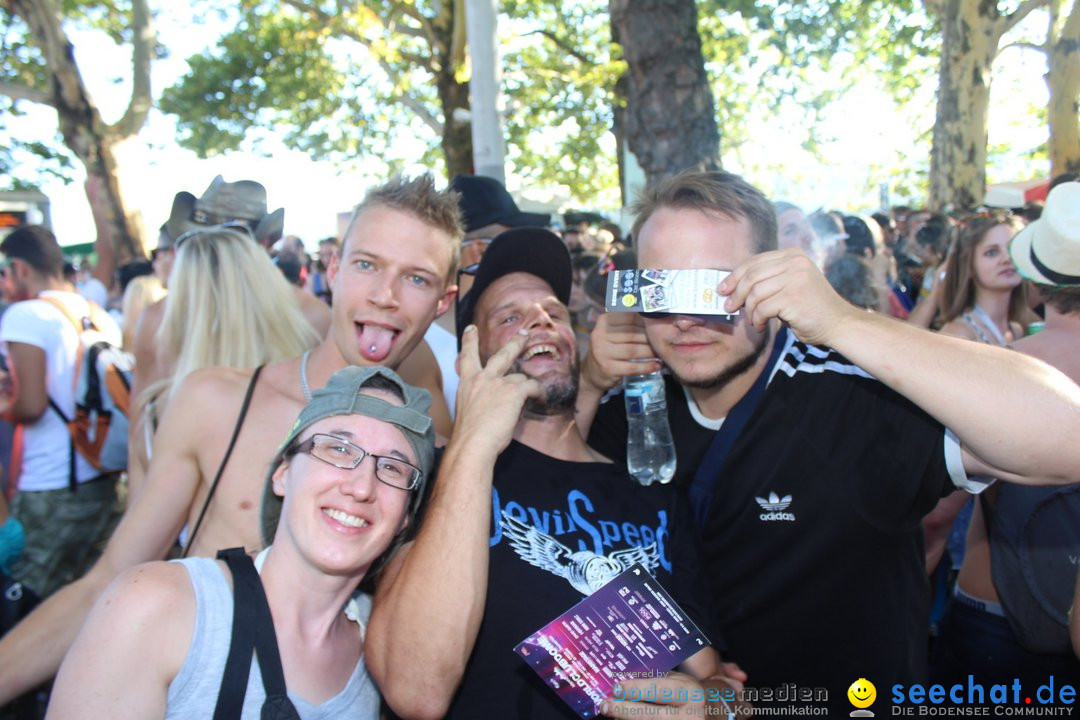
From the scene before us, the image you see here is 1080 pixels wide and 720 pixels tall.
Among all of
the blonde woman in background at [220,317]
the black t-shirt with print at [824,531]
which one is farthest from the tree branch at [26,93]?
the black t-shirt with print at [824,531]

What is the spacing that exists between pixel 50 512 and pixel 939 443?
4.76 meters

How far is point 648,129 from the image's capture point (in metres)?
6.30

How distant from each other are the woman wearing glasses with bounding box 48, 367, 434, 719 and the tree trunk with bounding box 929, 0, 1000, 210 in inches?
634

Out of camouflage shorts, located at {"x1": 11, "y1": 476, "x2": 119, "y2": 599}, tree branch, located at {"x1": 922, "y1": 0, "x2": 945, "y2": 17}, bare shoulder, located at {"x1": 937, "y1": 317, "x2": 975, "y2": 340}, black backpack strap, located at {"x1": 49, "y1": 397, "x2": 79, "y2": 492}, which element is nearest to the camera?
camouflage shorts, located at {"x1": 11, "y1": 476, "x2": 119, "y2": 599}

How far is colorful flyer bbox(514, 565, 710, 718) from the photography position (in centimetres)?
203

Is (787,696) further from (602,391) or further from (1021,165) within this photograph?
(1021,165)

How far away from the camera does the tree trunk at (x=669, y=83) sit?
6137 mm

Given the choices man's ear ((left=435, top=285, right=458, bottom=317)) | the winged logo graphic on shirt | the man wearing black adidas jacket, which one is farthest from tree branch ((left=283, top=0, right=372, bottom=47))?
the winged logo graphic on shirt

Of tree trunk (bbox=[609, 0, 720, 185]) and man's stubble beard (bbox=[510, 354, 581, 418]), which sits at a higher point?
tree trunk (bbox=[609, 0, 720, 185])

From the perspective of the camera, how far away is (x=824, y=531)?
7.89ft

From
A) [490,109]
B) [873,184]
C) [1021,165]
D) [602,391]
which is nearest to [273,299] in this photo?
[602,391]

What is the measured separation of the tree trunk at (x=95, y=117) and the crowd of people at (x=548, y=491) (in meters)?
11.1

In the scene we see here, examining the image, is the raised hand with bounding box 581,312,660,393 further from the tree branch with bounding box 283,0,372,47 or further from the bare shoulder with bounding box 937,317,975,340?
the tree branch with bounding box 283,0,372,47

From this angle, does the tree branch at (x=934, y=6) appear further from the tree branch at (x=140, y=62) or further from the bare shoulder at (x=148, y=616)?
the bare shoulder at (x=148, y=616)
